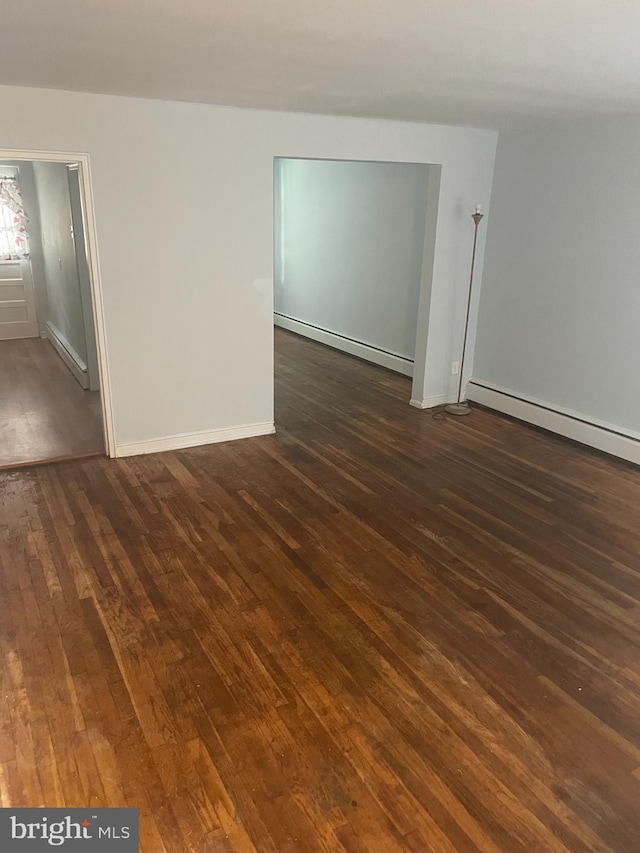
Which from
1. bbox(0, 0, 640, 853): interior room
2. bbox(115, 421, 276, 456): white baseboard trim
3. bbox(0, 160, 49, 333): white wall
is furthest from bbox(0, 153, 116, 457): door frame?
bbox(0, 160, 49, 333): white wall

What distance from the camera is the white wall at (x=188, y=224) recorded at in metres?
3.91

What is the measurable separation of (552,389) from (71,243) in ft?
14.6

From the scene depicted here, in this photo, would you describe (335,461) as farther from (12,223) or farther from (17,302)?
(12,223)

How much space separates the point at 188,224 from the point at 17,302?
15.2 ft

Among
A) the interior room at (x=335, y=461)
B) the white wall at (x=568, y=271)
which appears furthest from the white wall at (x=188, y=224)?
the white wall at (x=568, y=271)

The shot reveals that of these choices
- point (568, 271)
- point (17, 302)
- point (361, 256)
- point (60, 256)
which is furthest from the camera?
point (17, 302)

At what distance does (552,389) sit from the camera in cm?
518

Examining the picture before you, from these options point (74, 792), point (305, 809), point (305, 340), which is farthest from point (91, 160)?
point (305, 340)

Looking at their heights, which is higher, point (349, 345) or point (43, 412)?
point (349, 345)

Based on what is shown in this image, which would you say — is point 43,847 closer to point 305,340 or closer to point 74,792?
point 74,792

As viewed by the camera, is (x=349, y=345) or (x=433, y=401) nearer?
(x=433, y=401)

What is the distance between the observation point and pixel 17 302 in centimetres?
791

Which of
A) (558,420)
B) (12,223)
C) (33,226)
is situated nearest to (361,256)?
(558,420)

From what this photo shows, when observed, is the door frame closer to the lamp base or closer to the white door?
the lamp base
